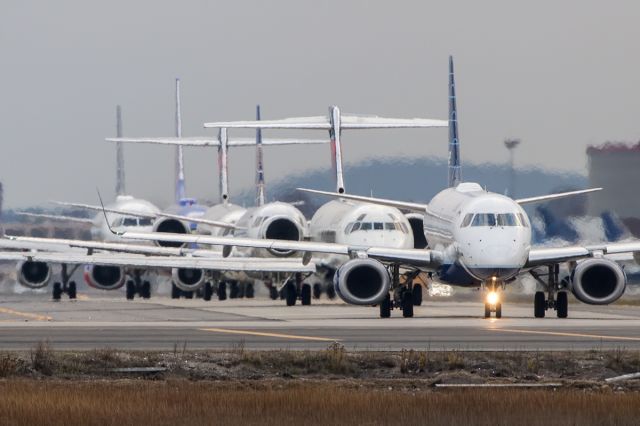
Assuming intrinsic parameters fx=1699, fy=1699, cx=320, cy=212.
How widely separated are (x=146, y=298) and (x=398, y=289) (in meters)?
28.7

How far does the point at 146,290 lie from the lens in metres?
74.4

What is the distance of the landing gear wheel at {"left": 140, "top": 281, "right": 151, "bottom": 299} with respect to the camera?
74.3m

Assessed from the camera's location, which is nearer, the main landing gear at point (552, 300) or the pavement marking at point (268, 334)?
the pavement marking at point (268, 334)

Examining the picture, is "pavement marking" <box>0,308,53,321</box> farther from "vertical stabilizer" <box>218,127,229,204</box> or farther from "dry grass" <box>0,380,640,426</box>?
"vertical stabilizer" <box>218,127,229,204</box>

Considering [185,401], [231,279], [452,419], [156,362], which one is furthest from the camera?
[231,279]

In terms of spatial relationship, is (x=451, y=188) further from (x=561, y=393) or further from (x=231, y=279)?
(x=561, y=393)

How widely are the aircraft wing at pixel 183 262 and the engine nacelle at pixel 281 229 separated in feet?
2.94

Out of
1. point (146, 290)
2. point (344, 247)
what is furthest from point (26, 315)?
point (146, 290)

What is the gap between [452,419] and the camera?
2000 centimetres

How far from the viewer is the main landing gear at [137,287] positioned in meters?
73.6

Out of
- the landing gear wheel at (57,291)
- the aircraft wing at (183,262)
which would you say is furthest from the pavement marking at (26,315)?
the landing gear wheel at (57,291)

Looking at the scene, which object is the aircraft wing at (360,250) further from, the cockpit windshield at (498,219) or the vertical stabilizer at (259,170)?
the vertical stabilizer at (259,170)

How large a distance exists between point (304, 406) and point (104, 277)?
182 ft

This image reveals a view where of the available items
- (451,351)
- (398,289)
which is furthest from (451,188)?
(451,351)
